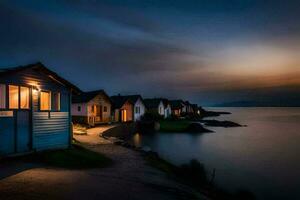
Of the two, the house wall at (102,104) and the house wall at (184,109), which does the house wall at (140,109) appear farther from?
the house wall at (184,109)

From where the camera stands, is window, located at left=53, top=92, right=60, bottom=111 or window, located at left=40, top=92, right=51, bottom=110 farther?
window, located at left=53, top=92, right=60, bottom=111

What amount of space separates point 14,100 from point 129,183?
824 cm

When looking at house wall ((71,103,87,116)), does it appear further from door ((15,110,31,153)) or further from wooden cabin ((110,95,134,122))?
door ((15,110,31,153))

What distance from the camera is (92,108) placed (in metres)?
42.3

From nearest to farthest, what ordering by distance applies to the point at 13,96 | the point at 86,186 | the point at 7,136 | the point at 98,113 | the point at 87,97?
the point at 86,186 < the point at 7,136 < the point at 13,96 < the point at 87,97 < the point at 98,113

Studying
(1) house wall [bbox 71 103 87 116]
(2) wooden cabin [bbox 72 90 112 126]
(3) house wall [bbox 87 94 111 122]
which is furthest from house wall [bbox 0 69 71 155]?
(3) house wall [bbox 87 94 111 122]

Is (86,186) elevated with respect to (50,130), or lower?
lower

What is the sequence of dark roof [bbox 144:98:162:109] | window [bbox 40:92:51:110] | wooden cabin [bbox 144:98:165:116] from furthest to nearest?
1. dark roof [bbox 144:98:162:109]
2. wooden cabin [bbox 144:98:165:116]
3. window [bbox 40:92:51:110]

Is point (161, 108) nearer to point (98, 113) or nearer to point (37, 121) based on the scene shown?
point (98, 113)

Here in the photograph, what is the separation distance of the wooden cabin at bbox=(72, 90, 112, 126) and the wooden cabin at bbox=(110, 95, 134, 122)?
2840 mm

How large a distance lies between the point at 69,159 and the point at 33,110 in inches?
143

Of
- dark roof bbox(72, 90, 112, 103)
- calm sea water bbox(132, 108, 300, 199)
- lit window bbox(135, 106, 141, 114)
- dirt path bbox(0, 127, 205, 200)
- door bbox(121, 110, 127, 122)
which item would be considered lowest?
calm sea water bbox(132, 108, 300, 199)

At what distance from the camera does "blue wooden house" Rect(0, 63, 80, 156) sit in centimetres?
1359

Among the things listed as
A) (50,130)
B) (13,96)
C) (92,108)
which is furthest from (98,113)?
(13,96)
